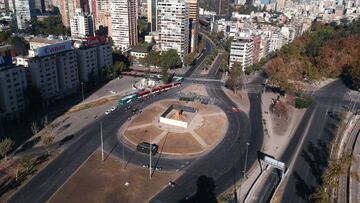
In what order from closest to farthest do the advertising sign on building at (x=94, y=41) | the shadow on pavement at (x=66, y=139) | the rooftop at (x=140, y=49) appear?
the shadow on pavement at (x=66, y=139) < the advertising sign on building at (x=94, y=41) < the rooftop at (x=140, y=49)

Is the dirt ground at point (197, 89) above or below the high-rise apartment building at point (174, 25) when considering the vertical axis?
below

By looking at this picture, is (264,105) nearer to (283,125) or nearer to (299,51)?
(283,125)

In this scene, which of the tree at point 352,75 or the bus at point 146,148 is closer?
the bus at point 146,148

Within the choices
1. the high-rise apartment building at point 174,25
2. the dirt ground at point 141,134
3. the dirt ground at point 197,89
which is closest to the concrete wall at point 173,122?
the dirt ground at point 141,134

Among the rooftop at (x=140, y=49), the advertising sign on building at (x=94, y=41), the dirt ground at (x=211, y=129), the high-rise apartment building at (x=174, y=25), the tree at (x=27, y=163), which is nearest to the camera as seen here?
the tree at (x=27, y=163)

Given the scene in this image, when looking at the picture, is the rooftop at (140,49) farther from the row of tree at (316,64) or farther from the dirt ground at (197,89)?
the row of tree at (316,64)

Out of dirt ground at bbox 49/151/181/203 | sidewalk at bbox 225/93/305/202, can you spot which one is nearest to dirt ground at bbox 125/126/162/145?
dirt ground at bbox 49/151/181/203

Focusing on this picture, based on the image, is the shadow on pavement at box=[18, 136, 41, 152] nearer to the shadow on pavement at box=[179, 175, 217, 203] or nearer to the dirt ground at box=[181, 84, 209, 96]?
the shadow on pavement at box=[179, 175, 217, 203]

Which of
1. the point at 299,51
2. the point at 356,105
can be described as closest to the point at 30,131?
the point at 356,105
